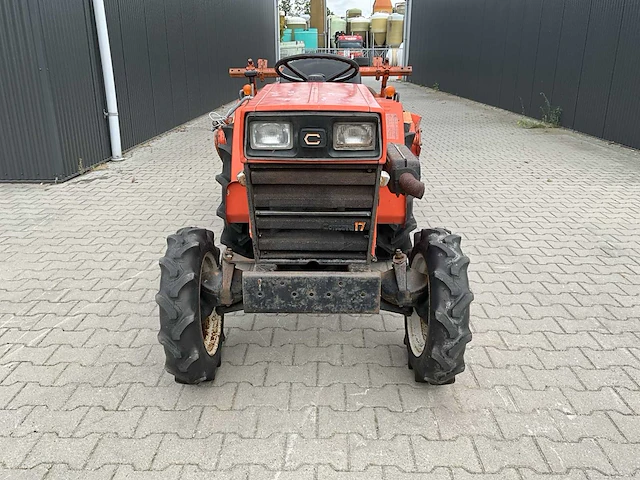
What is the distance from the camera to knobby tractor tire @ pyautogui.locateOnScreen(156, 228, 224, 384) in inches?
99.9

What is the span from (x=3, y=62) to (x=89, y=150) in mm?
1541

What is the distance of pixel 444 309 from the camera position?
8.29ft

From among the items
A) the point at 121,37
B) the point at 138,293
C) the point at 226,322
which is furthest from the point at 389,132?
the point at 121,37

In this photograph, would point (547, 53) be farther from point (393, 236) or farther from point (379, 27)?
point (379, 27)

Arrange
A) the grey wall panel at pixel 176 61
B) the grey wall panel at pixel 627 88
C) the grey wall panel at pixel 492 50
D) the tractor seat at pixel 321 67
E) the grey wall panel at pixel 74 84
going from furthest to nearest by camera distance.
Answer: the grey wall panel at pixel 492 50 → the grey wall panel at pixel 176 61 → the grey wall panel at pixel 627 88 → the grey wall panel at pixel 74 84 → the tractor seat at pixel 321 67

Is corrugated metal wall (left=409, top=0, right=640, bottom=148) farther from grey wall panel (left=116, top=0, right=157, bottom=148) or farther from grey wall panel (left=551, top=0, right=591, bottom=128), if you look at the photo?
grey wall panel (left=116, top=0, right=157, bottom=148)

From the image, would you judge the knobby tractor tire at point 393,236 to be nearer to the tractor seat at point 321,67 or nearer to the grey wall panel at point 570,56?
the tractor seat at point 321,67

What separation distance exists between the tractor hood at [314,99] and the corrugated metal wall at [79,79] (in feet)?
15.6

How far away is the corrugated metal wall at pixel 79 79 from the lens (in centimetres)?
632

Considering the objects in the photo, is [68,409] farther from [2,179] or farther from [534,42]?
[534,42]

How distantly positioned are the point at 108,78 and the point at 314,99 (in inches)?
245

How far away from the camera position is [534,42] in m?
12.5

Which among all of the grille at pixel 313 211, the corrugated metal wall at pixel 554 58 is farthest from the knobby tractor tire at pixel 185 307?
the corrugated metal wall at pixel 554 58

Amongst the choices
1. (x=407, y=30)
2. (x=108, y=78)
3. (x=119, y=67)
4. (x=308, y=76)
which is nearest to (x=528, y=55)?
(x=119, y=67)
